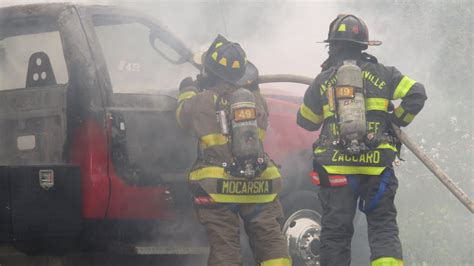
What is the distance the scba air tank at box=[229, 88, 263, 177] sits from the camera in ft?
15.7

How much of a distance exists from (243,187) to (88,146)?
968 millimetres

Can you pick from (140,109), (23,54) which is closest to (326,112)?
(140,109)

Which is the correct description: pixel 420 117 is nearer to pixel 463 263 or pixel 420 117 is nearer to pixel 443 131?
pixel 443 131

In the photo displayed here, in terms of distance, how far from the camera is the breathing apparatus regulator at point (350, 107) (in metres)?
4.65

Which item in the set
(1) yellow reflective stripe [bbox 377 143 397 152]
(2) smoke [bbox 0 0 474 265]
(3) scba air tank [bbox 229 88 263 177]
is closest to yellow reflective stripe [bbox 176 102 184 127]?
(3) scba air tank [bbox 229 88 263 177]

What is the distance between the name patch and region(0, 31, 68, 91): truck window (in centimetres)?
131

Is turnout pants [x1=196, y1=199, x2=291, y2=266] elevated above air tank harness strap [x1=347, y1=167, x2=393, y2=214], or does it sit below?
below

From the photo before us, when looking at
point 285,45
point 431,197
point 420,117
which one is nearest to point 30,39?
point 285,45

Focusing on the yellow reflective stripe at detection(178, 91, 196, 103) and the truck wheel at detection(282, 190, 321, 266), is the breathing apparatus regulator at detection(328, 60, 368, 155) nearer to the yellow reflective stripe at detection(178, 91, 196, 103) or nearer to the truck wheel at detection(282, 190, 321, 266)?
the yellow reflective stripe at detection(178, 91, 196, 103)

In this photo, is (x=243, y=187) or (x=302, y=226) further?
(x=302, y=226)

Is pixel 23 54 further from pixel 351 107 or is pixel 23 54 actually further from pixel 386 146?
pixel 386 146

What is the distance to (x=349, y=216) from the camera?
16.0 ft

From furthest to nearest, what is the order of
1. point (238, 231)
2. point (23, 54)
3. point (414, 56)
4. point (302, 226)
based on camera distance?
point (414, 56) → point (302, 226) → point (23, 54) → point (238, 231)

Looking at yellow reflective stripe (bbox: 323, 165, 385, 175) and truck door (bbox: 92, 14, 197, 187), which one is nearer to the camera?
yellow reflective stripe (bbox: 323, 165, 385, 175)
